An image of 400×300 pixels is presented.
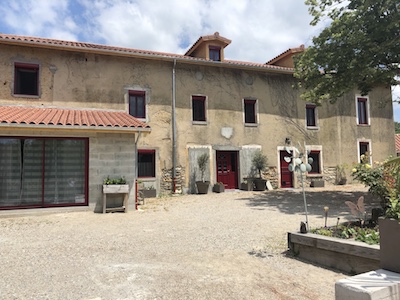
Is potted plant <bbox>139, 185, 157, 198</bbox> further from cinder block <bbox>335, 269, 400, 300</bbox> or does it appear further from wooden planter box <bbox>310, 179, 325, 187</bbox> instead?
cinder block <bbox>335, 269, 400, 300</bbox>

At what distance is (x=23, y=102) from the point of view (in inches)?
473

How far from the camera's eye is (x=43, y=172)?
934cm

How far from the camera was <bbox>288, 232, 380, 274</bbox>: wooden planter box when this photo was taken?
3.96 metres

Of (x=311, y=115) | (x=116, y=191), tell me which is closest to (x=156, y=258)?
(x=116, y=191)

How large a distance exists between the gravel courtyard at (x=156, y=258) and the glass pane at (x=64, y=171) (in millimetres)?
733

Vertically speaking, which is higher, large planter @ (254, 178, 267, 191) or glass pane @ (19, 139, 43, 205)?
glass pane @ (19, 139, 43, 205)

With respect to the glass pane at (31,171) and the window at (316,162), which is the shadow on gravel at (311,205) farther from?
the glass pane at (31,171)

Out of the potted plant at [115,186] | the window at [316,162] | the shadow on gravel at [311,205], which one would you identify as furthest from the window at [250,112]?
the potted plant at [115,186]

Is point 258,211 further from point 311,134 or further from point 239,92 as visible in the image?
point 311,134

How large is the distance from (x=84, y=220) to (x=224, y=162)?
8815 millimetres

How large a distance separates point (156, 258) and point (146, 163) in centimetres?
930

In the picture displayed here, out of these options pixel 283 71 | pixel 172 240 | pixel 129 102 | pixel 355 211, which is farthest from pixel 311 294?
pixel 283 71

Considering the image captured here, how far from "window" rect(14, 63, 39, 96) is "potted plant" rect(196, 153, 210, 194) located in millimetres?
7862

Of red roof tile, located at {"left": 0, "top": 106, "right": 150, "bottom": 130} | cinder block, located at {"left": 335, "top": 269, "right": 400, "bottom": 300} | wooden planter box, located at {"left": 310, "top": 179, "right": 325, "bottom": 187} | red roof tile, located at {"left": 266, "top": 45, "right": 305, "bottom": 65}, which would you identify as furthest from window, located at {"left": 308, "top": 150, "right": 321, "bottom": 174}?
cinder block, located at {"left": 335, "top": 269, "right": 400, "bottom": 300}
